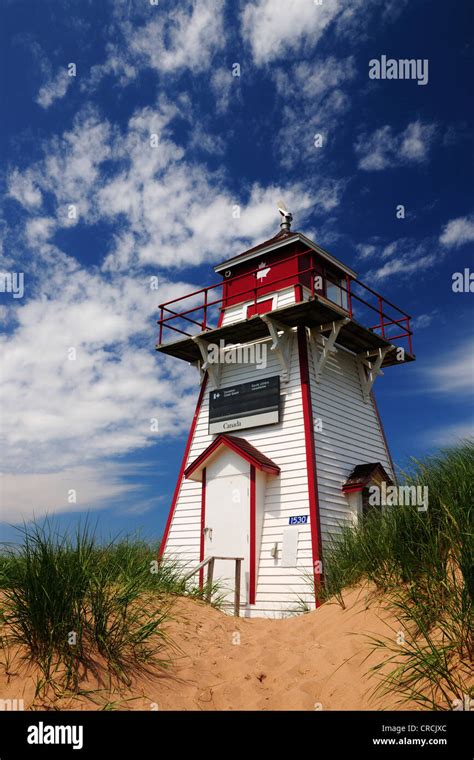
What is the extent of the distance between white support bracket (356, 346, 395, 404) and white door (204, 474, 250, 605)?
5324 millimetres

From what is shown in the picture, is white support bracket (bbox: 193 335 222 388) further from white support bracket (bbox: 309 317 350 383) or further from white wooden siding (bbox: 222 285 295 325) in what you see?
white support bracket (bbox: 309 317 350 383)

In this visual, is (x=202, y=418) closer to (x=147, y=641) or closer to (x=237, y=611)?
(x=237, y=611)

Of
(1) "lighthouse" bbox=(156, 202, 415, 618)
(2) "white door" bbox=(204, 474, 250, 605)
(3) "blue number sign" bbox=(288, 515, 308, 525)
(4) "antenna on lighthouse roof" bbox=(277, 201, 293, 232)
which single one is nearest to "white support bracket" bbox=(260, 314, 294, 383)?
(1) "lighthouse" bbox=(156, 202, 415, 618)

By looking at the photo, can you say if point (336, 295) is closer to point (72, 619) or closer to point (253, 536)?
point (253, 536)

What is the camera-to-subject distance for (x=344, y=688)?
643 cm

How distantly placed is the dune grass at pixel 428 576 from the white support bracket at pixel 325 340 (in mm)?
5330

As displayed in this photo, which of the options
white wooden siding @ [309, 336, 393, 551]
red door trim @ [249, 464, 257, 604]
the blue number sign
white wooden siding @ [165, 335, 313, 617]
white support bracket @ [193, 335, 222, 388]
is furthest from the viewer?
white support bracket @ [193, 335, 222, 388]

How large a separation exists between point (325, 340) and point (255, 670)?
9544mm

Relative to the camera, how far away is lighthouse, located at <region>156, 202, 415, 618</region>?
12.9 metres

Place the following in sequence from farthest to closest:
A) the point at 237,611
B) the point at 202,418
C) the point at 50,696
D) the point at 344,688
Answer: the point at 202,418 < the point at 237,611 < the point at 344,688 < the point at 50,696

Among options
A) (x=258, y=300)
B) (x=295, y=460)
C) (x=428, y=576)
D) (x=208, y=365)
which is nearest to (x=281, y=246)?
(x=258, y=300)

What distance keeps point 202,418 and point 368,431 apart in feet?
16.5

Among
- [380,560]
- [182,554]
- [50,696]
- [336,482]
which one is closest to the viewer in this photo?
[50,696]
